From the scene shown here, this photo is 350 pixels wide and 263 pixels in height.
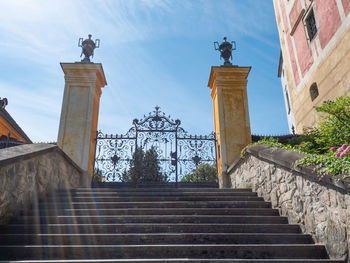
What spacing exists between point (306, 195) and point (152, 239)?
2.30 meters

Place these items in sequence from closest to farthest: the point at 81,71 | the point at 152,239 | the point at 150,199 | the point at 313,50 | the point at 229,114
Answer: the point at 152,239 → the point at 150,199 → the point at 229,114 → the point at 81,71 → the point at 313,50

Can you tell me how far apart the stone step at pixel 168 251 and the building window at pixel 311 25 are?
10.5 metres

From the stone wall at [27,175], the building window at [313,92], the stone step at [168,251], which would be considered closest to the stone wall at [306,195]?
the stone step at [168,251]

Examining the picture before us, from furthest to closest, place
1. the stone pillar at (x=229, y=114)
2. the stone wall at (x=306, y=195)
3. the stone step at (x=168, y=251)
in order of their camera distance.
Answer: the stone pillar at (x=229, y=114), the stone step at (x=168, y=251), the stone wall at (x=306, y=195)

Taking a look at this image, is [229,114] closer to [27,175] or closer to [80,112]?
[80,112]

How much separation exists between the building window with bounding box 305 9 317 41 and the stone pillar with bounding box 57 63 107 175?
8.91m

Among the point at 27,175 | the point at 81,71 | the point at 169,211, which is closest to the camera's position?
the point at 169,211

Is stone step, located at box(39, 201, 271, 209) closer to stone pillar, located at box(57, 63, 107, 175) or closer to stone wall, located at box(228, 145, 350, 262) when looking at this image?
stone wall, located at box(228, 145, 350, 262)

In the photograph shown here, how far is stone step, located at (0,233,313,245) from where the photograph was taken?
3.60 meters

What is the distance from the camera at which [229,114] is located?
9320 mm

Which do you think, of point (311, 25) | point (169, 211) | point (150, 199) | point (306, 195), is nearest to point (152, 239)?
point (169, 211)

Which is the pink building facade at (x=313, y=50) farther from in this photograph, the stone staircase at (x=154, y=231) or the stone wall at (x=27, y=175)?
the stone wall at (x=27, y=175)

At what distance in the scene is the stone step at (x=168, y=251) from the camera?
128 inches

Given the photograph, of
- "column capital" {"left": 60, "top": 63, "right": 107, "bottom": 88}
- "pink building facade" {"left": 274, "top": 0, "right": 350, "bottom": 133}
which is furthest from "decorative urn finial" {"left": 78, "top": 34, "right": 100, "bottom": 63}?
"pink building facade" {"left": 274, "top": 0, "right": 350, "bottom": 133}
